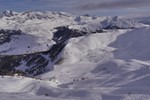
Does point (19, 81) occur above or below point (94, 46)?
above

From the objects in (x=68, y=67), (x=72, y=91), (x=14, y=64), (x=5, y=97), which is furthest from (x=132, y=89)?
(x=14, y=64)

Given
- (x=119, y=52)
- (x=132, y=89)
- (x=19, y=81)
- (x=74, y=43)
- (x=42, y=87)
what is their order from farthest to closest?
1. (x=74, y=43)
2. (x=119, y=52)
3. (x=19, y=81)
4. (x=42, y=87)
5. (x=132, y=89)

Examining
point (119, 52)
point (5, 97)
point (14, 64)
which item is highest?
point (5, 97)

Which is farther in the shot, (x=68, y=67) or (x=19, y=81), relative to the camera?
(x=68, y=67)

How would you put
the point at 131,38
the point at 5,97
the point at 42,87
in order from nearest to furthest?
the point at 5,97 → the point at 42,87 → the point at 131,38

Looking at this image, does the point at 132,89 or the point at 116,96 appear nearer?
the point at 116,96

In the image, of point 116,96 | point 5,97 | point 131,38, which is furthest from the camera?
point 131,38

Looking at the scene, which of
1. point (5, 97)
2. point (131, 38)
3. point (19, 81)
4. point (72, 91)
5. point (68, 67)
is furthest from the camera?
point (131, 38)

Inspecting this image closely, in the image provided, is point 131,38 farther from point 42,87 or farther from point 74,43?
point 42,87

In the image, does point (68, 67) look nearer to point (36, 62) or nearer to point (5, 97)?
point (36, 62)

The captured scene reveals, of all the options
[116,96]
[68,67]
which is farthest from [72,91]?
[68,67]
